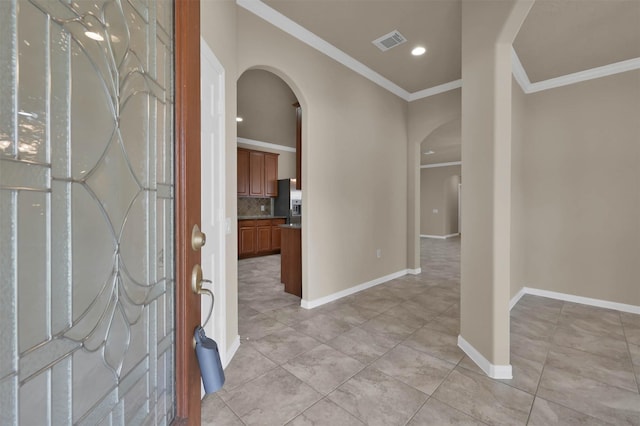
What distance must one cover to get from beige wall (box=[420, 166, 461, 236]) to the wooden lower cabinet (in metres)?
6.28

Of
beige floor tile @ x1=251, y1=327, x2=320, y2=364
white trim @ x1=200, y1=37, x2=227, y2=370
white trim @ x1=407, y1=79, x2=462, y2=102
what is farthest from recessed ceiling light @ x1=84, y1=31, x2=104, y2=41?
white trim @ x1=407, y1=79, x2=462, y2=102

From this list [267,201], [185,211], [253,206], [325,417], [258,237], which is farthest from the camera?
[267,201]

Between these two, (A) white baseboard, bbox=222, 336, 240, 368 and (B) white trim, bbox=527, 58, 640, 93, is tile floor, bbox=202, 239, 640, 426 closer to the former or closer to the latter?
(A) white baseboard, bbox=222, 336, 240, 368

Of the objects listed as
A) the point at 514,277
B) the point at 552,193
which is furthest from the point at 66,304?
the point at 552,193

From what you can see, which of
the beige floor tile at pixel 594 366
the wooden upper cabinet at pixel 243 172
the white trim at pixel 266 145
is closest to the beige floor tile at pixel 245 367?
the beige floor tile at pixel 594 366

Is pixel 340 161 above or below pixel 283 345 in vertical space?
above

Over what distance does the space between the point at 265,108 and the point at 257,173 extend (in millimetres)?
2077

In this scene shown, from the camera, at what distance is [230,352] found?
211 cm

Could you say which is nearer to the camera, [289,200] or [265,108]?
[265,108]

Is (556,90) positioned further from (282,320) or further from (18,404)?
(18,404)

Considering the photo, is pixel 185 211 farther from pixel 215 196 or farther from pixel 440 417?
pixel 440 417

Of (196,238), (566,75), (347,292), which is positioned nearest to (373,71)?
(566,75)

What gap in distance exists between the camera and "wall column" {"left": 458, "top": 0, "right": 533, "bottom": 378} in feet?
6.22

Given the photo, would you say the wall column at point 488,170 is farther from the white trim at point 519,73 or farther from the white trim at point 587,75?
the white trim at point 587,75
